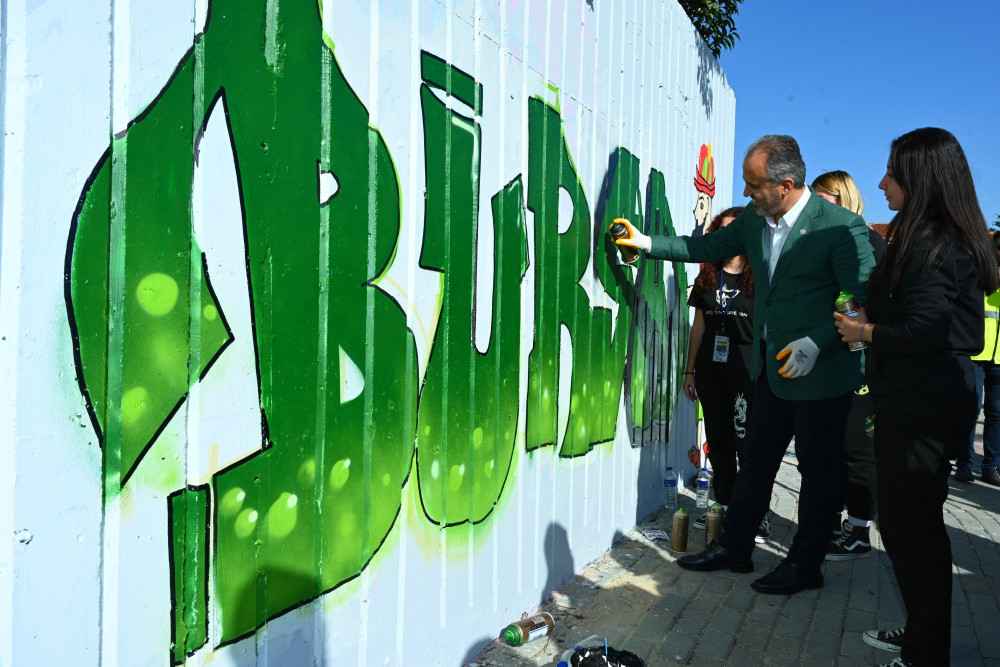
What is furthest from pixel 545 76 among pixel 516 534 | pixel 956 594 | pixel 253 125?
pixel 956 594

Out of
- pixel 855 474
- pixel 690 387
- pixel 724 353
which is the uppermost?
pixel 724 353

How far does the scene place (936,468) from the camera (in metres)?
2.78

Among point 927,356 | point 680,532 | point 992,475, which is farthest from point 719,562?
point 992,475

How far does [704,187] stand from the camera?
23.0 feet

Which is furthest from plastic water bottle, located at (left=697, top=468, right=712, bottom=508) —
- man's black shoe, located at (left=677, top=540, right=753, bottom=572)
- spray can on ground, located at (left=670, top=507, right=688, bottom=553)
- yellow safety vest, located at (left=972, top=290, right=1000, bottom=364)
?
yellow safety vest, located at (left=972, top=290, right=1000, bottom=364)

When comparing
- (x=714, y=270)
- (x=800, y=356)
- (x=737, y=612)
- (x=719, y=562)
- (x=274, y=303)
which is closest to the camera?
(x=274, y=303)

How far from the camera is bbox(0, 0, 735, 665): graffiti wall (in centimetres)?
147

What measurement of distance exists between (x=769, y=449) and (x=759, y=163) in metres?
1.59

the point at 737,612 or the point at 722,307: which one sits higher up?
the point at 722,307

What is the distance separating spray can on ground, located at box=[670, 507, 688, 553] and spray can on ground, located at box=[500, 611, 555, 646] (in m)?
1.58

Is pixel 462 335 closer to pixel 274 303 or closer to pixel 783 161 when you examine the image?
pixel 274 303

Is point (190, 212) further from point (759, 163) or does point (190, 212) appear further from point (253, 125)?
point (759, 163)

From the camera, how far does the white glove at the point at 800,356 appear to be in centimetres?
384

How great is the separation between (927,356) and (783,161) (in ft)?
4.99
